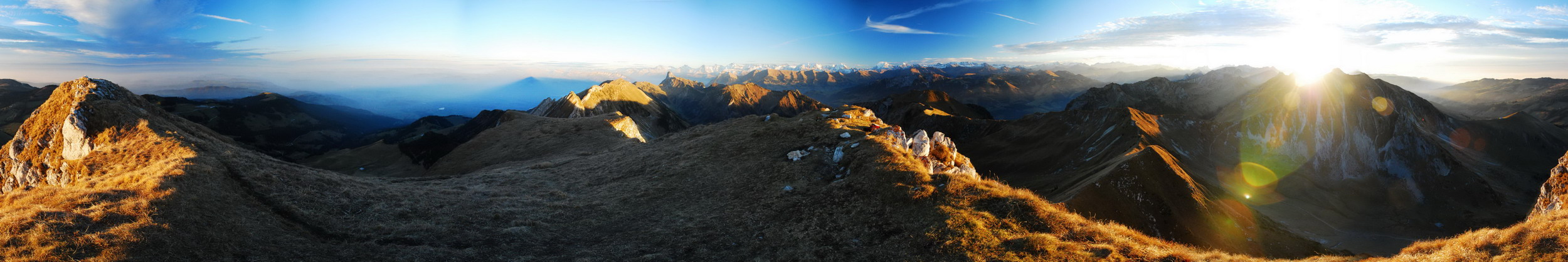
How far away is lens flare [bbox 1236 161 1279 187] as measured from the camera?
9525 cm

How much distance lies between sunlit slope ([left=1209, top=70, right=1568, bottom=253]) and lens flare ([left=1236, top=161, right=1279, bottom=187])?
291 millimetres

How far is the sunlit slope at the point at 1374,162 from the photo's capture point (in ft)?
259

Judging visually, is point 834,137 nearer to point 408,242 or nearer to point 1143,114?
point 408,242

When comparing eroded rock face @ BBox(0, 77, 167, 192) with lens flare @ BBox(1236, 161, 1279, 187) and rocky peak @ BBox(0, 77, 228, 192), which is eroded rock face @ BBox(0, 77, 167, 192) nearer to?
rocky peak @ BBox(0, 77, 228, 192)

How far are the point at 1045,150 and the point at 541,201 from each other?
9365 cm

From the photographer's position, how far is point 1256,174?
99562mm

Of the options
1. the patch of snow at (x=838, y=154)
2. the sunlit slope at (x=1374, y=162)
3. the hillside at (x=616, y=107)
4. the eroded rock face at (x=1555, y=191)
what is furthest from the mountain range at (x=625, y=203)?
the hillside at (x=616, y=107)

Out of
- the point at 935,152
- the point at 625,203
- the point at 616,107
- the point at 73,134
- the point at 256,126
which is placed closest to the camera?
the point at 625,203

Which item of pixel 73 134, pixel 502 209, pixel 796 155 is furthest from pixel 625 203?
pixel 73 134

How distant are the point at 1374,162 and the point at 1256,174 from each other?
81.6ft

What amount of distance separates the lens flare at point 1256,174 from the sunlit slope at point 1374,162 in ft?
0.96

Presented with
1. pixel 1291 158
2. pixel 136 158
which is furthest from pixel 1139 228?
pixel 1291 158

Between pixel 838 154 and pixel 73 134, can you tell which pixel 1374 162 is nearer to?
pixel 838 154

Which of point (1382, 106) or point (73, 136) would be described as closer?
point (73, 136)
